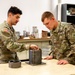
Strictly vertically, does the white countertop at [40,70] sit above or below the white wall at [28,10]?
below

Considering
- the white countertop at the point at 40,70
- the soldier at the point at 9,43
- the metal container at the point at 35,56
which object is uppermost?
the soldier at the point at 9,43

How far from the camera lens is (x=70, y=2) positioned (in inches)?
249

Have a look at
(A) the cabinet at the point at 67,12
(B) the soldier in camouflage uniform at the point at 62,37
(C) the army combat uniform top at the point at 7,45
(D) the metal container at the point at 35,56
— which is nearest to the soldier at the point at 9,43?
(C) the army combat uniform top at the point at 7,45

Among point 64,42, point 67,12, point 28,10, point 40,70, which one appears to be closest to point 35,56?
A: point 40,70

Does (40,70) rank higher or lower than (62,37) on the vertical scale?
lower

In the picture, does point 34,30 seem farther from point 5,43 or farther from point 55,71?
point 55,71

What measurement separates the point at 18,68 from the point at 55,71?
464 millimetres

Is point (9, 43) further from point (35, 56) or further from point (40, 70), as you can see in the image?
point (40, 70)

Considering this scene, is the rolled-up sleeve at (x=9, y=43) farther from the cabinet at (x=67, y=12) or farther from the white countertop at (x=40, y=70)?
the cabinet at (x=67, y=12)

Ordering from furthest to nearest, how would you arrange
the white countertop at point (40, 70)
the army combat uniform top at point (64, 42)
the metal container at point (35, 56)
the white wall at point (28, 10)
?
the white wall at point (28, 10)
the army combat uniform top at point (64, 42)
the metal container at point (35, 56)
the white countertop at point (40, 70)

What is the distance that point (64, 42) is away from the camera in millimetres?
2750

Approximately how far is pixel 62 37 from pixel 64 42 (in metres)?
0.08

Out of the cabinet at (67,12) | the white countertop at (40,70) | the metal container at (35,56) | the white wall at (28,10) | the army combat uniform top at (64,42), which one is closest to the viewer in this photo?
the white countertop at (40,70)

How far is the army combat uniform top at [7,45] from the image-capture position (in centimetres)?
254
